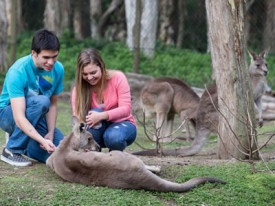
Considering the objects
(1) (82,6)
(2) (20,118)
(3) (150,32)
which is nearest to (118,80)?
(2) (20,118)

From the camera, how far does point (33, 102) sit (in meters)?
4.47

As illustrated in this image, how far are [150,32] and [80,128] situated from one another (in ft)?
29.1

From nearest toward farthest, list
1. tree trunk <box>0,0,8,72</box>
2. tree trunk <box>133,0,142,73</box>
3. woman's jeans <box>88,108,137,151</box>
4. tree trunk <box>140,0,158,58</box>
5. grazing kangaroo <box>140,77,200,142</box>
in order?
woman's jeans <box>88,108,137,151</box> < grazing kangaroo <box>140,77,200,142</box> < tree trunk <box>133,0,142,73</box> < tree trunk <box>0,0,8,72</box> < tree trunk <box>140,0,158,58</box>

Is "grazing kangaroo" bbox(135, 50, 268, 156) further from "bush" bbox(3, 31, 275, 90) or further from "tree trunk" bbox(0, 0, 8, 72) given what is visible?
"tree trunk" bbox(0, 0, 8, 72)

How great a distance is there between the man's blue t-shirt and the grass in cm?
54

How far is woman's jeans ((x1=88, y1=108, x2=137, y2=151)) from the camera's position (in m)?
4.60

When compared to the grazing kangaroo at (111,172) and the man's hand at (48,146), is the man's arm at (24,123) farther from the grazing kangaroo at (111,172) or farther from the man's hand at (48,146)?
the grazing kangaroo at (111,172)

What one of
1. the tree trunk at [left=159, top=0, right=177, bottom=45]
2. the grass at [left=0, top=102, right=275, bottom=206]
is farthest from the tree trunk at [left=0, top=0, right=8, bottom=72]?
the tree trunk at [left=159, top=0, right=177, bottom=45]

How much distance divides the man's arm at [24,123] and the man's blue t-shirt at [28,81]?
0.05m

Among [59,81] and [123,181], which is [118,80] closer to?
[59,81]

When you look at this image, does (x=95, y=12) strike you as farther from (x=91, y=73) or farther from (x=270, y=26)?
(x=91, y=73)

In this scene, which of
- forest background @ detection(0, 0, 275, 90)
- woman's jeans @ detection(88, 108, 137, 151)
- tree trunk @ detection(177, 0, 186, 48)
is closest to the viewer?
woman's jeans @ detection(88, 108, 137, 151)

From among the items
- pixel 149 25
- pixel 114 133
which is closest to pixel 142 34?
pixel 149 25

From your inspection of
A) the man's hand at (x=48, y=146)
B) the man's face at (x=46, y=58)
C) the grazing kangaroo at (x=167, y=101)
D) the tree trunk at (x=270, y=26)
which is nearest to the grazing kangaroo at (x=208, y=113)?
the grazing kangaroo at (x=167, y=101)
